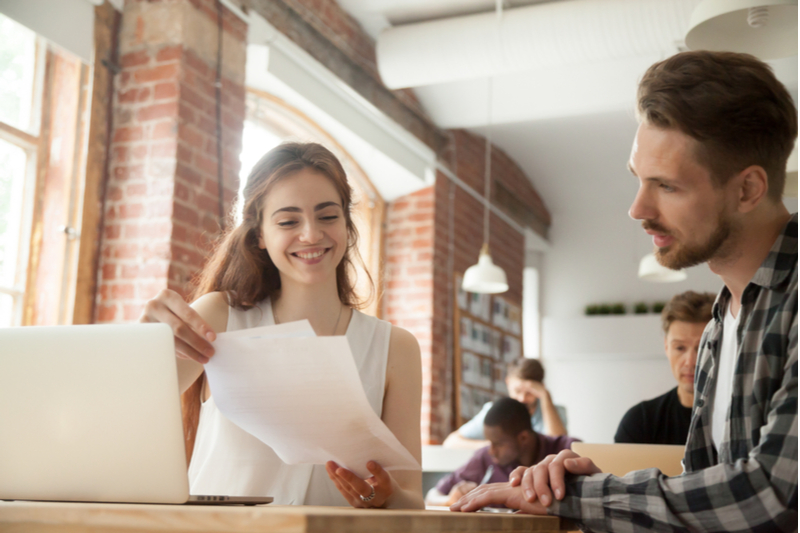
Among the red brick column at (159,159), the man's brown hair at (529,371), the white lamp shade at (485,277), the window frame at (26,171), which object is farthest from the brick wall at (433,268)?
the window frame at (26,171)

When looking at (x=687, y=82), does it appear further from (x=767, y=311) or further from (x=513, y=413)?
(x=513, y=413)

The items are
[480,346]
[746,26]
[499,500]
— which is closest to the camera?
[499,500]

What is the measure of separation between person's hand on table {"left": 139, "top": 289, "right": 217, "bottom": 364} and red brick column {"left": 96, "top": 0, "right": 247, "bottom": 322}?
2.33 m

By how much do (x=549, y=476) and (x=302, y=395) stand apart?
0.38 m

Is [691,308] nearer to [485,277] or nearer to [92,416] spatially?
[92,416]

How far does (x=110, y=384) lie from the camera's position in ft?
3.34

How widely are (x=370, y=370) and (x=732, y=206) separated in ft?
2.58

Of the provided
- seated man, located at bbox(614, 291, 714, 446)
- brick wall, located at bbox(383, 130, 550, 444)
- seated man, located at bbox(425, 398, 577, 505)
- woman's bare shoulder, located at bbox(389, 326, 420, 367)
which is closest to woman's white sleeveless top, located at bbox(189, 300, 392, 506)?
woman's bare shoulder, located at bbox(389, 326, 420, 367)

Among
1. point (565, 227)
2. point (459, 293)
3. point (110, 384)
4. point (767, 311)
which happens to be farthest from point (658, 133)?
point (565, 227)

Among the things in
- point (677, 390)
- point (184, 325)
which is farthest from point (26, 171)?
point (677, 390)

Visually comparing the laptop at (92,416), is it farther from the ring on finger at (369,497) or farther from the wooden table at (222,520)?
the ring on finger at (369,497)

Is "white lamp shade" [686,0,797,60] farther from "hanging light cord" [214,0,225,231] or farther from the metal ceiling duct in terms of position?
"hanging light cord" [214,0,225,231]

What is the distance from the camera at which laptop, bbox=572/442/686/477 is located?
1598 millimetres

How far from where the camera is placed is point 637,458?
63.6 inches
